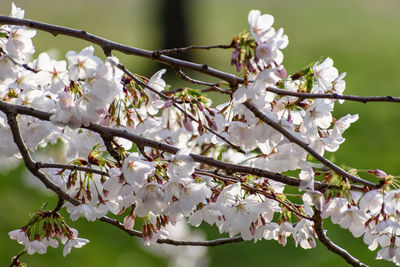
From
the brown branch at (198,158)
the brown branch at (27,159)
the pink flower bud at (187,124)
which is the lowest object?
the brown branch at (27,159)

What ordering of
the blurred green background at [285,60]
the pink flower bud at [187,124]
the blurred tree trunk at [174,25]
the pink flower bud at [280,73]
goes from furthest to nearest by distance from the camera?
1. the blurred tree trunk at [174,25]
2. the blurred green background at [285,60]
3. the pink flower bud at [187,124]
4. the pink flower bud at [280,73]

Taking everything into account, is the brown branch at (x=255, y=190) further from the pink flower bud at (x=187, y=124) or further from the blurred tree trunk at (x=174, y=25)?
the blurred tree trunk at (x=174, y=25)

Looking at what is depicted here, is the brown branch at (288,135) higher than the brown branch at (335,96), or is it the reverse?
the brown branch at (335,96)

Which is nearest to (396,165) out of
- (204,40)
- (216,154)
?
(216,154)

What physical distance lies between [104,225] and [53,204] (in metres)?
0.66

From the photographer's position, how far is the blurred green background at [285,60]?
4848mm

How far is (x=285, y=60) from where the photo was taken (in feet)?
34.9

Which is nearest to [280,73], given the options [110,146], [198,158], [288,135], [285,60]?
[288,135]

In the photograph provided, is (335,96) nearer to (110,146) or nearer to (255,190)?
(255,190)

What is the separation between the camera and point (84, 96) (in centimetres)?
155

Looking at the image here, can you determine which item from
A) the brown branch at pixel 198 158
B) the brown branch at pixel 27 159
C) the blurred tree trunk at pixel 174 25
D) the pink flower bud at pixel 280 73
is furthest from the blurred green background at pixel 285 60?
the pink flower bud at pixel 280 73

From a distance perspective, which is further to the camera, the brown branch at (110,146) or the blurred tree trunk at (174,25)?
the blurred tree trunk at (174,25)

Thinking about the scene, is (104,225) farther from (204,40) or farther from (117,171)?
(204,40)

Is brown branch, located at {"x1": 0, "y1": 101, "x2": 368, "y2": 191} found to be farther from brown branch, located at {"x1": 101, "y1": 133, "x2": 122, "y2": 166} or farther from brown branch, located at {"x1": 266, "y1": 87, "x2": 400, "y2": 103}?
brown branch, located at {"x1": 266, "y1": 87, "x2": 400, "y2": 103}
